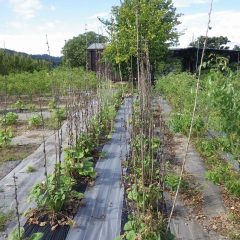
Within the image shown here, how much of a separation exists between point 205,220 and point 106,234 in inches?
40.6

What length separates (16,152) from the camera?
6.93 m

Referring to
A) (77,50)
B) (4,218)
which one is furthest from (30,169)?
(77,50)

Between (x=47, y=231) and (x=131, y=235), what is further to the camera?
(x=47, y=231)

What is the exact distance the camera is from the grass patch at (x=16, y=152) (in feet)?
21.2

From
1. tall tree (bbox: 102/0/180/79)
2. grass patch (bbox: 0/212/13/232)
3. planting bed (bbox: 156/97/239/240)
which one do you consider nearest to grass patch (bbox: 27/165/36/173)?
grass patch (bbox: 0/212/13/232)

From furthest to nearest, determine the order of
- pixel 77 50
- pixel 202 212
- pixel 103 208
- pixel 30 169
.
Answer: pixel 77 50 → pixel 30 169 → pixel 103 208 → pixel 202 212

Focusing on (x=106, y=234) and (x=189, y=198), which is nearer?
(x=106, y=234)

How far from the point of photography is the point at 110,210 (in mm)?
4168

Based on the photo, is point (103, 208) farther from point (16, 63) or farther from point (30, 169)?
point (16, 63)

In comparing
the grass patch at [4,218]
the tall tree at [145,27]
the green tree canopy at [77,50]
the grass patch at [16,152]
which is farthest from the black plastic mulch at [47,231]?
the green tree canopy at [77,50]

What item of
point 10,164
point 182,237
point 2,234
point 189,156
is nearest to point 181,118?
point 189,156

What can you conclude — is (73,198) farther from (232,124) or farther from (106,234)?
(232,124)

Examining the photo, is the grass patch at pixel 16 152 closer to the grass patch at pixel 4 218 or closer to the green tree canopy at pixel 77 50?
the grass patch at pixel 4 218

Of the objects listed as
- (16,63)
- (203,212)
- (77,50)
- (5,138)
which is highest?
(77,50)
